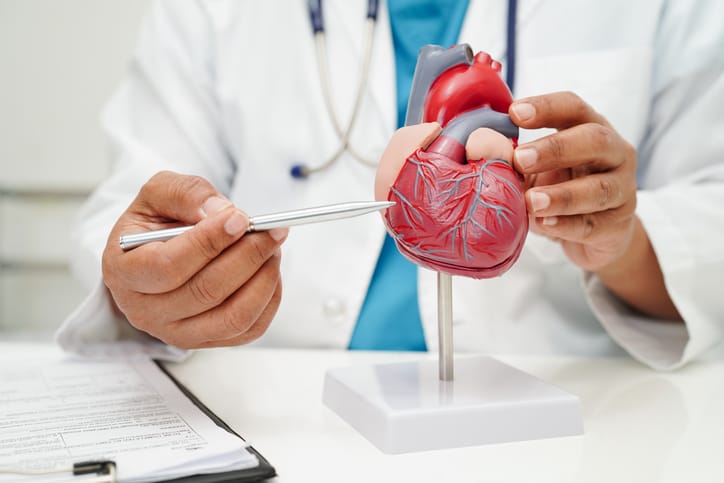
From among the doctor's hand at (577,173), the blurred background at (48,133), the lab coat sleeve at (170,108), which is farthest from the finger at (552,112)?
the blurred background at (48,133)

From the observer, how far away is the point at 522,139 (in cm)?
81

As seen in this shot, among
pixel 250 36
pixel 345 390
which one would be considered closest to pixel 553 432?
pixel 345 390

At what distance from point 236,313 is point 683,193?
20.0 inches

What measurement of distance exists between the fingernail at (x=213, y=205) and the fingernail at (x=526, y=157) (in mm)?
210

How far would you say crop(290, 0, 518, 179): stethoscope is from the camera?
2.63 feet

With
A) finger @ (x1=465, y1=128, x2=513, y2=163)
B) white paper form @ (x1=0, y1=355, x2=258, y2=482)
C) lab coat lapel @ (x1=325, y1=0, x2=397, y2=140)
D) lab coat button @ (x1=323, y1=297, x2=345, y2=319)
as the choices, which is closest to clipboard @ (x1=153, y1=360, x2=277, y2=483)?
white paper form @ (x1=0, y1=355, x2=258, y2=482)

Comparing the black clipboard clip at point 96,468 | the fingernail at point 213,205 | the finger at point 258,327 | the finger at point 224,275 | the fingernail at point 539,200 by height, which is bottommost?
the black clipboard clip at point 96,468

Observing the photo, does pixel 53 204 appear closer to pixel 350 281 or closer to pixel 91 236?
pixel 91 236

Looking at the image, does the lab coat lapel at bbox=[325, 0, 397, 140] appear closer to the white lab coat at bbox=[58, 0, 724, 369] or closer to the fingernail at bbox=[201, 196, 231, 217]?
the white lab coat at bbox=[58, 0, 724, 369]

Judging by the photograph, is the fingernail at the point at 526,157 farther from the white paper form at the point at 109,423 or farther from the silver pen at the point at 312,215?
the white paper form at the point at 109,423

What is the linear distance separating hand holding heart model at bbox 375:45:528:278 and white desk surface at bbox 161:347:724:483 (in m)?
0.14

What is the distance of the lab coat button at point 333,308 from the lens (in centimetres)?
80

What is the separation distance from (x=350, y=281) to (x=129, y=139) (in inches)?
13.5

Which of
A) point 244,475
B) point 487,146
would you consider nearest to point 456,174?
point 487,146
